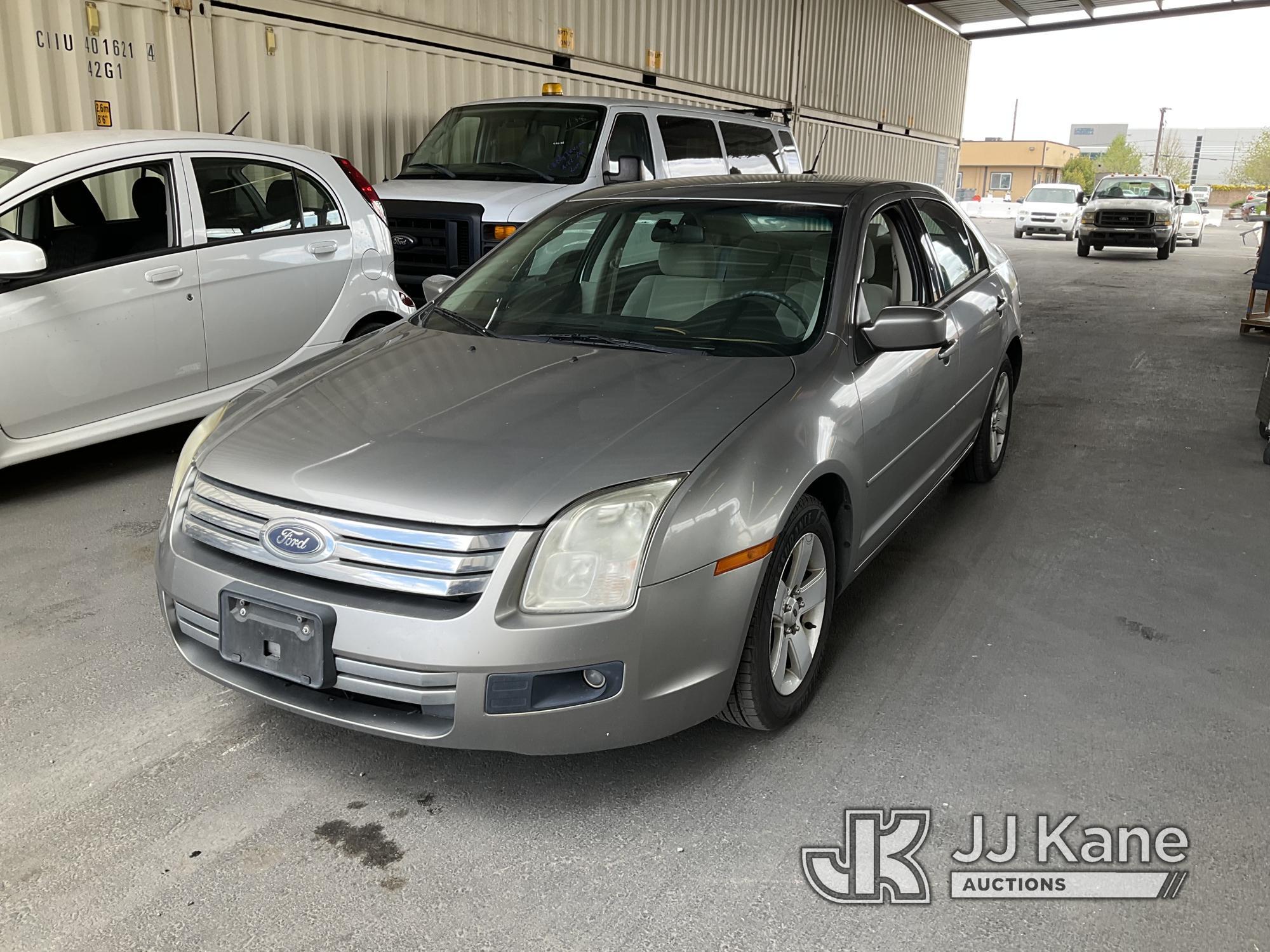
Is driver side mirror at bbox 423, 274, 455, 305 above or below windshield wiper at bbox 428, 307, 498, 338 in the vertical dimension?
above

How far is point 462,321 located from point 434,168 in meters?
5.35

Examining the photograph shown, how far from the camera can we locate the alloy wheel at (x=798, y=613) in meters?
2.94

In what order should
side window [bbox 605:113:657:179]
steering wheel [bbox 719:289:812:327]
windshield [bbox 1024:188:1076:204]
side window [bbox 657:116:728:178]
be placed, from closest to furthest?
steering wheel [bbox 719:289:812:327], side window [bbox 605:113:657:179], side window [bbox 657:116:728:178], windshield [bbox 1024:188:1076:204]

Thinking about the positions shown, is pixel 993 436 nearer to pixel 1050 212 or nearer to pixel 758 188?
pixel 758 188

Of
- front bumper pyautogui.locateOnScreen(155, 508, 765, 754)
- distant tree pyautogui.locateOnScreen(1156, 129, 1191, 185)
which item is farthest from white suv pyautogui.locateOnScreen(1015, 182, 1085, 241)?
distant tree pyautogui.locateOnScreen(1156, 129, 1191, 185)

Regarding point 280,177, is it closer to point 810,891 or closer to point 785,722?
point 785,722

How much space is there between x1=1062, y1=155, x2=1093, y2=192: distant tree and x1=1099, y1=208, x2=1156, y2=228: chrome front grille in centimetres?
6201

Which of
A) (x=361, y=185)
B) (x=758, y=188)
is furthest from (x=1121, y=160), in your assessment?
(x=758, y=188)

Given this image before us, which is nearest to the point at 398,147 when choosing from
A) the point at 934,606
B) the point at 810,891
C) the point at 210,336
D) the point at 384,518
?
the point at 210,336

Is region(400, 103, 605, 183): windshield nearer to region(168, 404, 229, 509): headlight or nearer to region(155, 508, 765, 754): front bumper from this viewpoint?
region(168, 404, 229, 509): headlight

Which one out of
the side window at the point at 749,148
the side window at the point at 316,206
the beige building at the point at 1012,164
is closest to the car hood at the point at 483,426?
the side window at the point at 316,206

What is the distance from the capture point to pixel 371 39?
9766 mm

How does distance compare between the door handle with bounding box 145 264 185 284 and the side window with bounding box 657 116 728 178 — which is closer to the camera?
the door handle with bounding box 145 264 185 284

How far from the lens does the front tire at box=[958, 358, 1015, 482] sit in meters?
5.28
